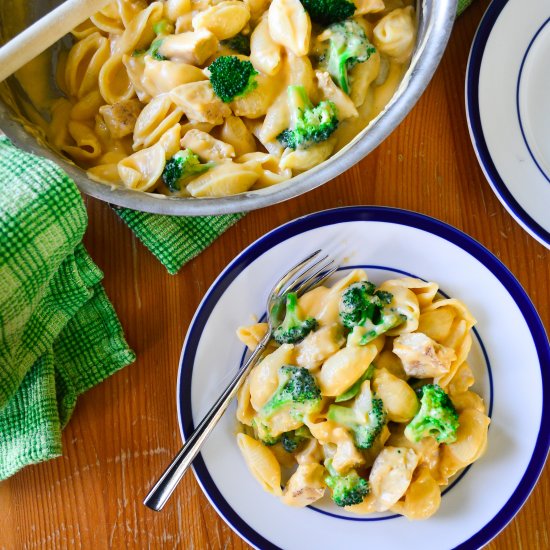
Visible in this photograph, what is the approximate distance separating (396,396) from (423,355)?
108 mm

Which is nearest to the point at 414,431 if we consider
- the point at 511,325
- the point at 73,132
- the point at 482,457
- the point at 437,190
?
the point at 482,457

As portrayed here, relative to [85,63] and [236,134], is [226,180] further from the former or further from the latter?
[85,63]

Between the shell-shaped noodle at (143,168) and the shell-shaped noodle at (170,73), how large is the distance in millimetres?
138

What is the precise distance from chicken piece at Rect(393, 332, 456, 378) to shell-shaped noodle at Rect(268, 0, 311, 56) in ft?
2.18

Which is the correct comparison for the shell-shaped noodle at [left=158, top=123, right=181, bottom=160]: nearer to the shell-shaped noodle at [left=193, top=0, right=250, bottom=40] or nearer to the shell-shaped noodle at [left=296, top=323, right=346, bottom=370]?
the shell-shaped noodle at [left=193, top=0, right=250, bottom=40]

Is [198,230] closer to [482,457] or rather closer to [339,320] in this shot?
[339,320]

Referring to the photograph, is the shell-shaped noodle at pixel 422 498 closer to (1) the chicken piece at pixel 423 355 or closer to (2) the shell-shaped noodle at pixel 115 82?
(1) the chicken piece at pixel 423 355

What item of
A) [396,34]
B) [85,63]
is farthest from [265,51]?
[85,63]

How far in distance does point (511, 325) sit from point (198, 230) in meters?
0.76

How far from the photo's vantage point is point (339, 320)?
1385 mm

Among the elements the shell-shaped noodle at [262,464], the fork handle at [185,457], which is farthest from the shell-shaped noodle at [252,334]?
the shell-shaped noodle at [262,464]

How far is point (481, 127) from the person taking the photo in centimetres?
142

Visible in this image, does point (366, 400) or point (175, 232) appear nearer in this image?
point (366, 400)

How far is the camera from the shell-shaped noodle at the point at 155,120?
4.36ft
